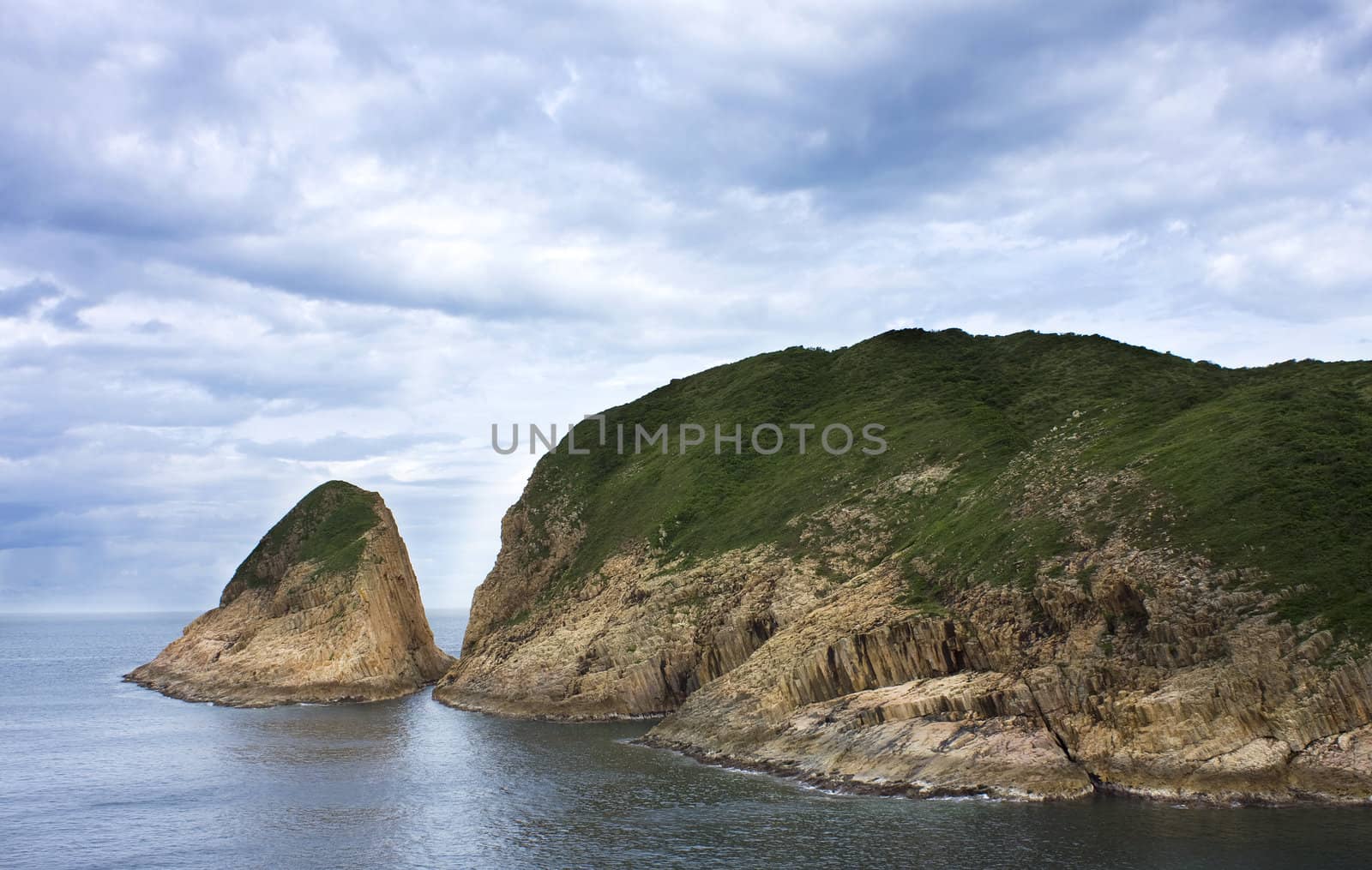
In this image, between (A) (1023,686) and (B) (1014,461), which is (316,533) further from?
(A) (1023,686)

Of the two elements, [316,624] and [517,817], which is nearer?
[517,817]

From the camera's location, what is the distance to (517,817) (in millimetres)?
47594

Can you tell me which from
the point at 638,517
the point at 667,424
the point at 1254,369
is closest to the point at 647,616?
the point at 638,517

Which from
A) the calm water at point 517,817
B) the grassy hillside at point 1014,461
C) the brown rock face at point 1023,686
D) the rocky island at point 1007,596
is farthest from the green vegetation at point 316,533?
the brown rock face at point 1023,686

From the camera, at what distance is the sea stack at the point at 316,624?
10325 centimetres

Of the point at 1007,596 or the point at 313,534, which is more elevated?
the point at 313,534

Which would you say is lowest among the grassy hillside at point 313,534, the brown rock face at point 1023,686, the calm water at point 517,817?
the calm water at point 517,817

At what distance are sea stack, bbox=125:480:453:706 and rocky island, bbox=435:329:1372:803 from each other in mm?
12222

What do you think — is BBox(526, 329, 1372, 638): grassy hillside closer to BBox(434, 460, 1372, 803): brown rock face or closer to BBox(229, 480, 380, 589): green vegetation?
BBox(434, 460, 1372, 803): brown rock face

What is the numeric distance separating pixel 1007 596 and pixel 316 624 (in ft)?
267

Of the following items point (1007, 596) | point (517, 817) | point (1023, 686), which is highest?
point (1007, 596)

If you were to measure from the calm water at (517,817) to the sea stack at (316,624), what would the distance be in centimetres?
2893

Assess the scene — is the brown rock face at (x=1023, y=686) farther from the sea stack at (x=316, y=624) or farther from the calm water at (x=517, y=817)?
the sea stack at (x=316, y=624)

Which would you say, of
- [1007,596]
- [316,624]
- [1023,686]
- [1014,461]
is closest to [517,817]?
[1023,686]
